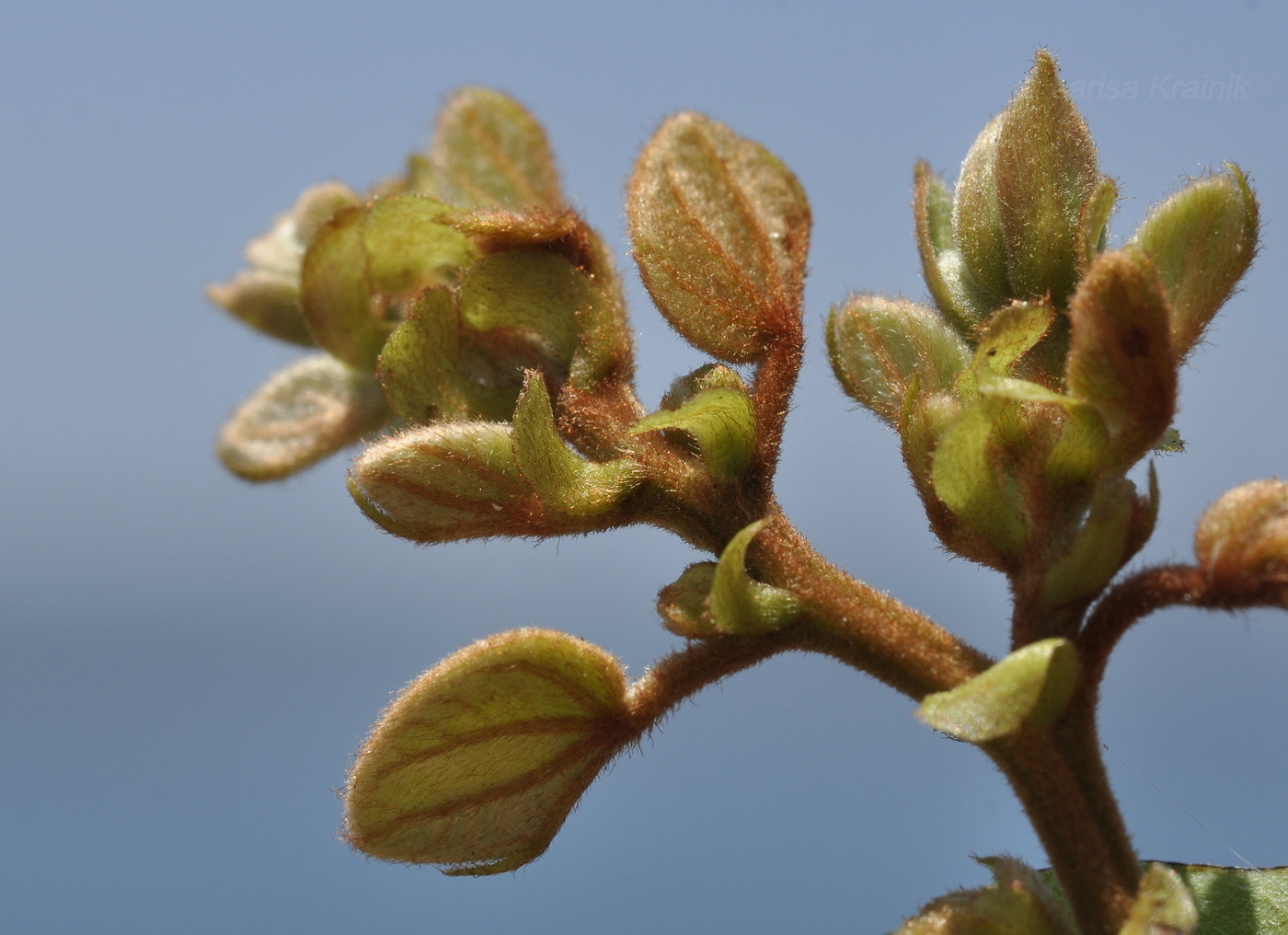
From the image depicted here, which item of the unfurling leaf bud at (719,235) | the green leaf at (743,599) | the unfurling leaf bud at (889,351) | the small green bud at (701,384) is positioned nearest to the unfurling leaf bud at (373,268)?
the unfurling leaf bud at (719,235)

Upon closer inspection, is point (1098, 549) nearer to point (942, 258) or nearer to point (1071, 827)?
point (1071, 827)

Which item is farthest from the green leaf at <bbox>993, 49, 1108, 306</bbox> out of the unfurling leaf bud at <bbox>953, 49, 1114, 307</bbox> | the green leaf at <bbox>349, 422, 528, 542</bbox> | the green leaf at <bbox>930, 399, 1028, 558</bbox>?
the green leaf at <bbox>349, 422, 528, 542</bbox>

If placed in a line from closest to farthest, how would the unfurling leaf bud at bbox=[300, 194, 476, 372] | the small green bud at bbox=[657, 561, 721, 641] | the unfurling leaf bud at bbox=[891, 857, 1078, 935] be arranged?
the unfurling leaf bud at bbox=[891, 857, 1078, 935]
the small green bud at bbox=[657, 561, 721, 641]
the unfurling leaf bud at bbox=[300, 194, 476, 372]

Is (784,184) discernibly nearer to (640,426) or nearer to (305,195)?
(640,426)

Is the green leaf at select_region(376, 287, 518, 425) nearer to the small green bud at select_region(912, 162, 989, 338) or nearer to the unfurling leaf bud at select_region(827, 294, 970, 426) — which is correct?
the unfurling leaf bud at select_region(827, 294, 970, 426)

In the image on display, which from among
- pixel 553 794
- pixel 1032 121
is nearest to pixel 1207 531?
pixel 1032 121
